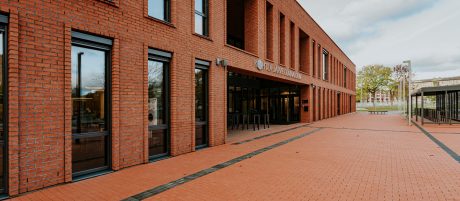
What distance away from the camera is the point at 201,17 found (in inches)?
364

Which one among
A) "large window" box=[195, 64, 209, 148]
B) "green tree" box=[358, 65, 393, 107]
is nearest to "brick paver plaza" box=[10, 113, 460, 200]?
"large window" box=[195, 64, 209, 148]

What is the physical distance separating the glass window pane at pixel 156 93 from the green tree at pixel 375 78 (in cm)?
5804

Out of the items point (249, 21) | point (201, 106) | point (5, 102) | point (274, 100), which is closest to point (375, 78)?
point (274, 100)

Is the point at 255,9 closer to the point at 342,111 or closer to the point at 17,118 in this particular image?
the point at 17,118

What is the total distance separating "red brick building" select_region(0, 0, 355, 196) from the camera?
4480mm

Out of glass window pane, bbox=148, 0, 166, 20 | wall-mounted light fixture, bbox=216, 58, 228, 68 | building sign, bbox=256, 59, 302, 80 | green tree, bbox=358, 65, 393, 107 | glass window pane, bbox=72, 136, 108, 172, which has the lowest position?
glass window pane, bbox=72, 136, 108, 172

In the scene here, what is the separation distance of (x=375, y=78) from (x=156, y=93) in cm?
5935

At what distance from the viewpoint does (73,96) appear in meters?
5.66

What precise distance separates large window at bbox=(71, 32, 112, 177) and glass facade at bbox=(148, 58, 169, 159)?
1.30m

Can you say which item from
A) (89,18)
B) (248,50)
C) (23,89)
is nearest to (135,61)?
(89,18)

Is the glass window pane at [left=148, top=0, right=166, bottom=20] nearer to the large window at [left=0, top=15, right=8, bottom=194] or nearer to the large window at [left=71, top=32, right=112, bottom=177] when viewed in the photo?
the large window at [left=71, top=32, right=112, bottom=177]

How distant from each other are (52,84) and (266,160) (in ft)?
16.9

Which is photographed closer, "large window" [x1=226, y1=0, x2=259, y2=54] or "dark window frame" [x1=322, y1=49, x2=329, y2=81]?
"large window" [x1=226, y1=0, x2=259, y2=54]

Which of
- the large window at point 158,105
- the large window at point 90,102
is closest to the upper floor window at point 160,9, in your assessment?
the large window at point 158,105
